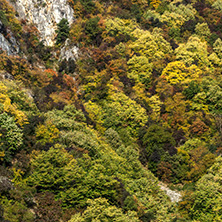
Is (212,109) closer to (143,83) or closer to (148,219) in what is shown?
(143,83)

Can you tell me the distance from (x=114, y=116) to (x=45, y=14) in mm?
31492

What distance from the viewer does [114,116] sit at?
187ft

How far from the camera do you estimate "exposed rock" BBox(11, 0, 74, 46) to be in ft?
239

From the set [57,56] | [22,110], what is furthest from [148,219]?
[57,56]

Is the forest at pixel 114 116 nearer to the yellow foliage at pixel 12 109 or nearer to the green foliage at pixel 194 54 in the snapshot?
the yellow foliage at pixel 12 109

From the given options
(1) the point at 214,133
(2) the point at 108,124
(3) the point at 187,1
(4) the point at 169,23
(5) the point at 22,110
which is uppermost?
(3) the point at 187,1

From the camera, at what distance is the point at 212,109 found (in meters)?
63.8

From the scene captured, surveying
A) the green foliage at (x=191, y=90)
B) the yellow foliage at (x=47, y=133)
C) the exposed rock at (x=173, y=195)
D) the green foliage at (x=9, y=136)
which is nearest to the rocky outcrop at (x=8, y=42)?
the yellow foliage at (x=47, y=133)

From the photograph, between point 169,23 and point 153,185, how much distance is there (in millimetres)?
57833

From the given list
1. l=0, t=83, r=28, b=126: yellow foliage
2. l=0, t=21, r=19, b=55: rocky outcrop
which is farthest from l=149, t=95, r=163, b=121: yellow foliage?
l=0, t=83, r=28, b=126: yellow foliage

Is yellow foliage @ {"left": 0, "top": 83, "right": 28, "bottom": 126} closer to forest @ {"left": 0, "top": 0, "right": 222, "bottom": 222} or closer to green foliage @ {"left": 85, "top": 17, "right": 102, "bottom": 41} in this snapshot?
forest @ {"left": 0, "top": 0, "right": 222, "bottom": 222}

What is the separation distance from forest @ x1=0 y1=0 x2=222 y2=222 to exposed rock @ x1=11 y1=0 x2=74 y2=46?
1270 millimetres

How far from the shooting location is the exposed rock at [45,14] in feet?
239

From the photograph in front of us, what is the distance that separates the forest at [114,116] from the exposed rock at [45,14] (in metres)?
1.27
